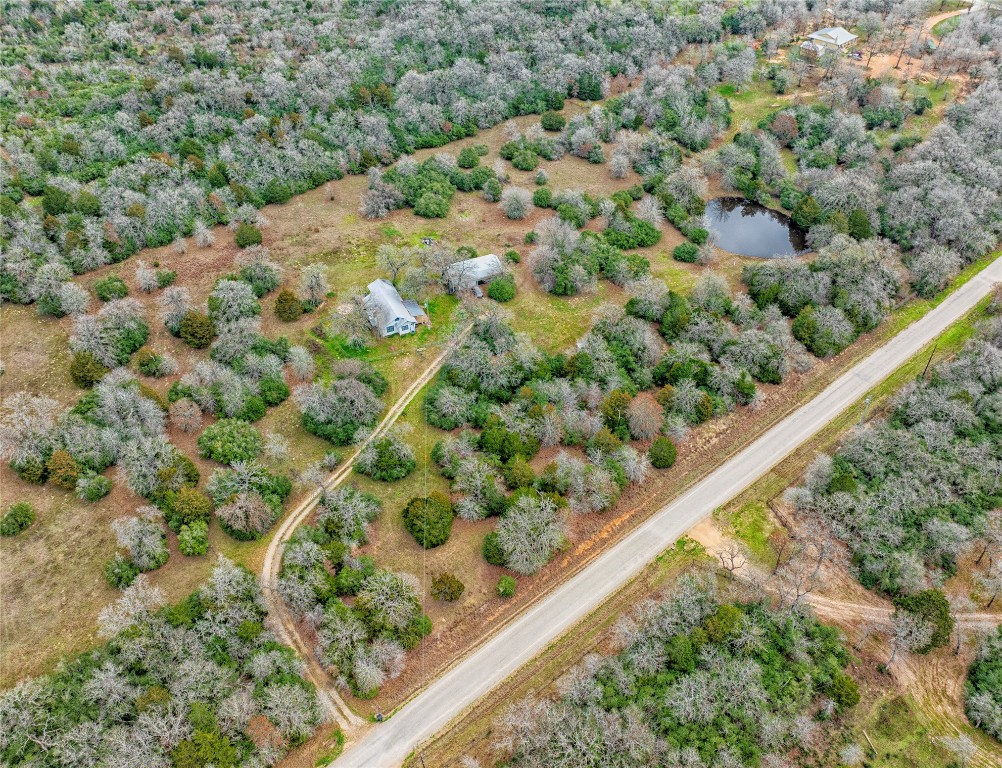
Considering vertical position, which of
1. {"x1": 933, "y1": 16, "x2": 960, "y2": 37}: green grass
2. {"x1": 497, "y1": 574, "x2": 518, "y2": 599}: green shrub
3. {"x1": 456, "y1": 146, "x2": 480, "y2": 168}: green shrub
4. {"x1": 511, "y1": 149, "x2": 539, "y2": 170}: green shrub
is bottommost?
{"x1": 497, "y1": 574, "x2": 518, "y2": 599}: green shrub

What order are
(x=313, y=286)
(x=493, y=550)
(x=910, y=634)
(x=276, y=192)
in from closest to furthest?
1. (x=910, y=634)
2. (x=493, y=550)
3. (x=313, y=286)
4. (x=276, y=192)

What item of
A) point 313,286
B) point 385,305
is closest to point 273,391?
point 385,305

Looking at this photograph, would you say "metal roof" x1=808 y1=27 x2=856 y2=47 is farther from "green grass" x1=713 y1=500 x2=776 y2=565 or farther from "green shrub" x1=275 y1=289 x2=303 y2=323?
"green shrub" x1=275 y1=289 x2=303 y2=323

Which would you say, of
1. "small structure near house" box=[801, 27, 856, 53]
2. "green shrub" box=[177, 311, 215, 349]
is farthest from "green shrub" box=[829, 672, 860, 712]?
"small structure near house" box=[801, 27, 856, 53]

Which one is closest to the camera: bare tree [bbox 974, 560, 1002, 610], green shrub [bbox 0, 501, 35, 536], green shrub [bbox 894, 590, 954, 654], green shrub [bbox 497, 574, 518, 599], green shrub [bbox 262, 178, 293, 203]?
green shrub [bbox 894, 590, 954, 654]

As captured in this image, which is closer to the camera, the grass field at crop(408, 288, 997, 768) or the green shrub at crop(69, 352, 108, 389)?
the grass field at crop(408, 288, 997, 768)

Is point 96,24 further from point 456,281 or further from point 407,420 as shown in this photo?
point 407,420

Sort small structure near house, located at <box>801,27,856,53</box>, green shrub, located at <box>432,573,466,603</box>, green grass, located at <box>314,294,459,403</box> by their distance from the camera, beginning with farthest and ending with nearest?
small structure near house, located at <box>801,27,856,53</box> → green grass, located at <box>314,294,459,403</box> → green shrub, located at <box>432,573,466,603</box>

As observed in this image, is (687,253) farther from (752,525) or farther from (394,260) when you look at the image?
(752,525)
